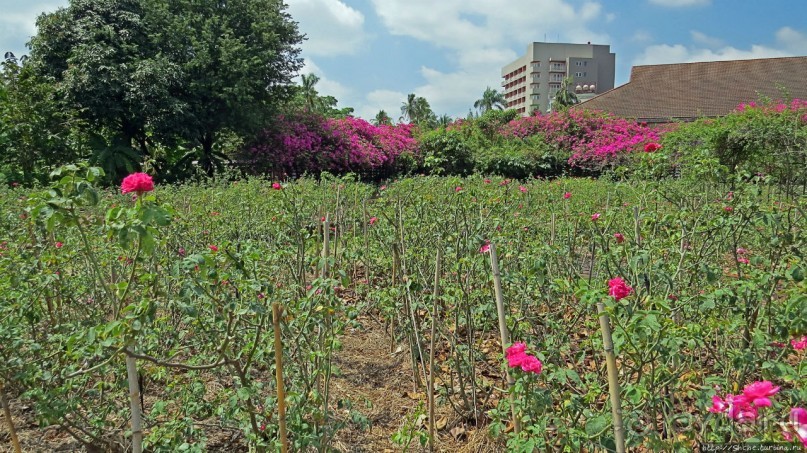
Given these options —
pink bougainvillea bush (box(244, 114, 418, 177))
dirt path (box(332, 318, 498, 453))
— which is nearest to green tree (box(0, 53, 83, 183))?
pink bougainvillea bush (box(244, 114, 418, 177))

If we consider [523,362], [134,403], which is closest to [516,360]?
[523,362]

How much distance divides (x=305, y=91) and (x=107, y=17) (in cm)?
2544

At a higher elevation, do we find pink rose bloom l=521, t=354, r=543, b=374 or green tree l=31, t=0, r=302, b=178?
green tree l=31, t=0, r=302, b=178

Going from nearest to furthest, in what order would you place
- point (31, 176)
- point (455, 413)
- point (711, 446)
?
1. point (711, 446)
2. point (455, 413)
3. point (31, 176)

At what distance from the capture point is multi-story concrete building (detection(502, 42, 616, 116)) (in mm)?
67375

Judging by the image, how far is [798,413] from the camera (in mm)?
1033

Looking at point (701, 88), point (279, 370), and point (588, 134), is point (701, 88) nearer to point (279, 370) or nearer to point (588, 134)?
point (588, 134)

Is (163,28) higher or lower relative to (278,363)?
higher

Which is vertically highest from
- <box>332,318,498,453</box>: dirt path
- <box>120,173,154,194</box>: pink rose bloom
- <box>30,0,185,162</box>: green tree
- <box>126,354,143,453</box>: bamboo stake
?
<box>30,0,185,162</box>: green tree

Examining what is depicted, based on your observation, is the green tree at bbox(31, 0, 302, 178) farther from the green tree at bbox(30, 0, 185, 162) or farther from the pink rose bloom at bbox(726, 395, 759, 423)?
the pink rose bloom at bbox(726, 395, 759, 423)

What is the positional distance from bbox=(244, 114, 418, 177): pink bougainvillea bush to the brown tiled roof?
11.0 meters

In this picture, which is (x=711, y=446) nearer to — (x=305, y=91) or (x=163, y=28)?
(x=163, y=28)

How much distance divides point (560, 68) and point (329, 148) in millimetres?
62063

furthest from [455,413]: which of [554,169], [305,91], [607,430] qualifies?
[305,91]
